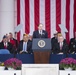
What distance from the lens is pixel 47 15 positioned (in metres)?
16.1

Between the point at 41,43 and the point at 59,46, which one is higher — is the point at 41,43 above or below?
above

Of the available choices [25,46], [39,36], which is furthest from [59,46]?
[25,46]

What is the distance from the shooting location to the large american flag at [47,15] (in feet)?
52.5

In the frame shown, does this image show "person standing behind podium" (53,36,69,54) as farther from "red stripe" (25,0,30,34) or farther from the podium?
"red stripe" (25,0,30,34)

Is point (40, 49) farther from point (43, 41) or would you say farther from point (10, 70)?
point (10, 70)

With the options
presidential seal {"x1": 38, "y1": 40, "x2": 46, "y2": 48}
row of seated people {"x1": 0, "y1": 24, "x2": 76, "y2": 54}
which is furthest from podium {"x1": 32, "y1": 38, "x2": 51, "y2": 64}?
row of seated people {"x1": 0, "y1": 24, "x2": 76, "y2": 54}

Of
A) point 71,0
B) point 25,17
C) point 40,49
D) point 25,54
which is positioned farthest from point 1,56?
point 71,0

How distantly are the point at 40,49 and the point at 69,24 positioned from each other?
5.13 m

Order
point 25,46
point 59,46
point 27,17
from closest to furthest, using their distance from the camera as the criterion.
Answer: point 59,46
point 25,46
point 27,17

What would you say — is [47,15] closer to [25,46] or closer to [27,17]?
[27,17]

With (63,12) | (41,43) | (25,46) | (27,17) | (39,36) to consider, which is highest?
(63,12)

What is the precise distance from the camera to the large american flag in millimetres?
16000

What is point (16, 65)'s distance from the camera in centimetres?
1002

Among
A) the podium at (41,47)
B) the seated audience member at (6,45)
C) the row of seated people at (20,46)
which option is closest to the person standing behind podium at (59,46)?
the row of seated people at (20,46)
